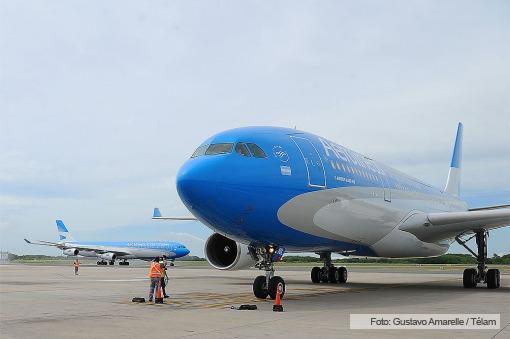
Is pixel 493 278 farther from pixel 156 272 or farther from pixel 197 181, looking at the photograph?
pixel 197 181

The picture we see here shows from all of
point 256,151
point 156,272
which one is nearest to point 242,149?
point 256,151

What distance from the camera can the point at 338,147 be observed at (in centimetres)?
1619

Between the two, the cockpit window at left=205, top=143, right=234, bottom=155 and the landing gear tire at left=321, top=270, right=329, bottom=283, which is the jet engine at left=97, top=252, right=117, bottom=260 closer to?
the landing gear tire at left=321, top=270, right=329, bottom=283

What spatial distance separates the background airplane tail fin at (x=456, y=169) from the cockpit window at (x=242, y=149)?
1858 cm

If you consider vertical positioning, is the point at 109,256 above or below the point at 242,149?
below

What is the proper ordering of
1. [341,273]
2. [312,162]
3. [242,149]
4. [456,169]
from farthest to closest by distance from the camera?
[456,169] → [341,273] → [312,162] → [242,149]

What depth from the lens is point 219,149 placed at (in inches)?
479

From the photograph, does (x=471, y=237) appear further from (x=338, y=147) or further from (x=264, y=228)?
(x=264, y=228)

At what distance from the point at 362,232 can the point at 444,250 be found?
7775 mm

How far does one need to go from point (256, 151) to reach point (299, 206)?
1699 millimetres

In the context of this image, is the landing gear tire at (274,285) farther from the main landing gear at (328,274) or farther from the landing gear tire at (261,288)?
the main landing gear at (328,274)

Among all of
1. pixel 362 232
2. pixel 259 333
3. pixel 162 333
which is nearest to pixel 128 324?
pixel 162 333

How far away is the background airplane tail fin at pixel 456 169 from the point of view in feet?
92.4

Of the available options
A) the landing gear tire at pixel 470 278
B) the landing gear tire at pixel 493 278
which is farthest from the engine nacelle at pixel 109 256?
the landing gear tire at pixel 493 278
